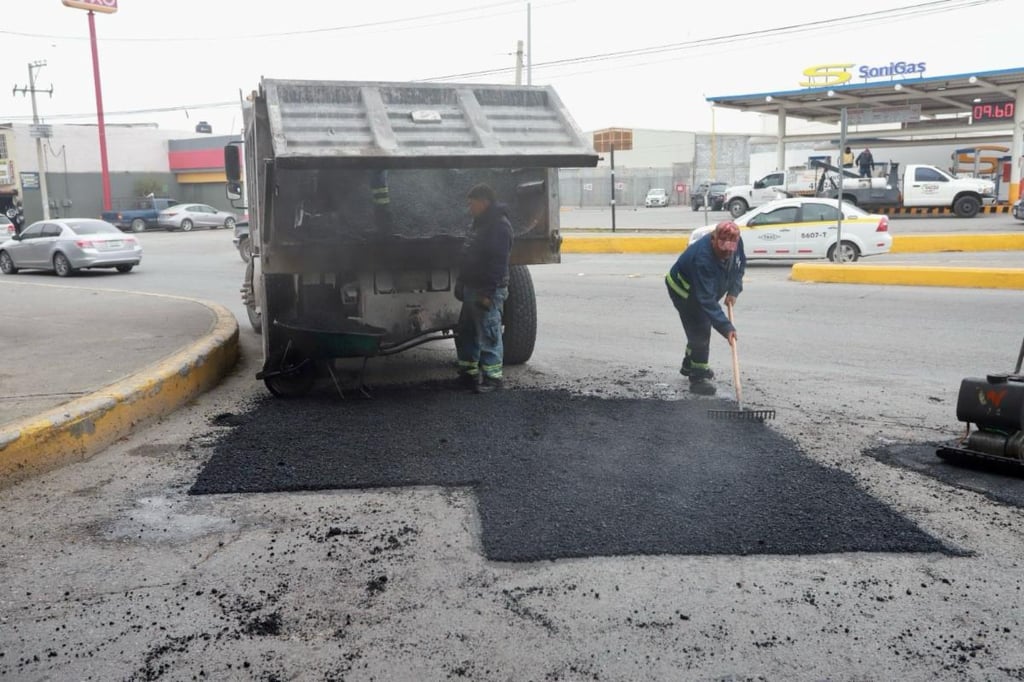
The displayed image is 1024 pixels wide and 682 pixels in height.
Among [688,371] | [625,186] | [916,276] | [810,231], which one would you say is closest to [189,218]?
[625,186]

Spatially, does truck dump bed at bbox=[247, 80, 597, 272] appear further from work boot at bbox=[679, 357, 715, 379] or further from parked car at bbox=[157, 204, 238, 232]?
parked car at bbox=[157, 204, 238, 232]

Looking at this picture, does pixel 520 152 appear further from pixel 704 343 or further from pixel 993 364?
pixel 993 364

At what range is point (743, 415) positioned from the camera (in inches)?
243

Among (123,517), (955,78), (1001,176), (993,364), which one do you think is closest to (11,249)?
(123,517)

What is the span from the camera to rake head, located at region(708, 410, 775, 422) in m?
6.15

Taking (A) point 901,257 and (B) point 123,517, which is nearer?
(B) point 123,517

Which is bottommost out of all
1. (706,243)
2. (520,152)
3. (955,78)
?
(706,243)

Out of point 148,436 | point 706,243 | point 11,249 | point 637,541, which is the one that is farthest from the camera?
point 11,249

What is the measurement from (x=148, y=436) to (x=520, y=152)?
3282 mm

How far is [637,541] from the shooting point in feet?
13.4

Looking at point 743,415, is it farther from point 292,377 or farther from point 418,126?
point 292,377

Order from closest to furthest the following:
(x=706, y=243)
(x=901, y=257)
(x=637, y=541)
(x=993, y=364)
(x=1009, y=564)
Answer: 1. (x=1009, y=564)
2. (x=637, y=541)
3. (x=706, y=243)
4. (x=993, y=364)
5. (x=901, y=257)

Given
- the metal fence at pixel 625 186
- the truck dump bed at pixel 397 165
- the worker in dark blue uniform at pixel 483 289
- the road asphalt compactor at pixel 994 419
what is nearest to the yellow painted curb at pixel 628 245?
the truck dump bed at pixel 397 165

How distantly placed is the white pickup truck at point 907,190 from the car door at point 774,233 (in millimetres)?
13270
